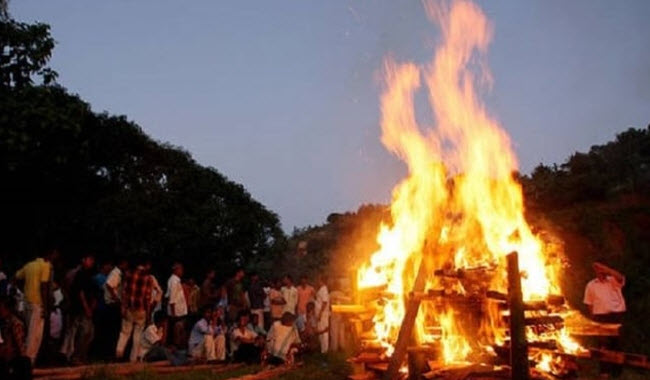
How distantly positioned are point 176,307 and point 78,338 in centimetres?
242

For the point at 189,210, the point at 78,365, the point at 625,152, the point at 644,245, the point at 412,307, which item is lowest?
the point at 78,365

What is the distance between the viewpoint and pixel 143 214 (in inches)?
840

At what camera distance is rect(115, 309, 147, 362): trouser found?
1414cm

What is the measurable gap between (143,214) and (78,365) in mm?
8814

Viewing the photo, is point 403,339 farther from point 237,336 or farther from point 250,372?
point 237,336

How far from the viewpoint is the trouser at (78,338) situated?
13.5 metres

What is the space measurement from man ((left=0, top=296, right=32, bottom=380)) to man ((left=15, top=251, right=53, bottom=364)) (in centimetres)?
159

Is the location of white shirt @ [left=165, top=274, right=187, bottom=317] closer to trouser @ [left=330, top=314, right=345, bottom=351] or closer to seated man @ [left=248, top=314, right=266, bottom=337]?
seated man @ [left=248, top=314, right=266, bottom=337]

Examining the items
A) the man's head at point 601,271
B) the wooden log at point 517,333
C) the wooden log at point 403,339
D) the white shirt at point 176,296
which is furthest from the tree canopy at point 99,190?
the man's head at point 601,271

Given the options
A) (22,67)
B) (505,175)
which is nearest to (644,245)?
(505,175)

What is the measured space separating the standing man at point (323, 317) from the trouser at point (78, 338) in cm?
638

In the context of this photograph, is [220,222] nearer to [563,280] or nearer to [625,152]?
[563,280]

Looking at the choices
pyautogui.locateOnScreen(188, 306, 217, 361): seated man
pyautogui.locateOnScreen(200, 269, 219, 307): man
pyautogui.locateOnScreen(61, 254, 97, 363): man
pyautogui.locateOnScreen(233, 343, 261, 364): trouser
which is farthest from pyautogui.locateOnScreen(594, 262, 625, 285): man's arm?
pyautogui.locateOnScreen(61, 254, 97, 363): man

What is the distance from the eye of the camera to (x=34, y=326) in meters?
12.3
